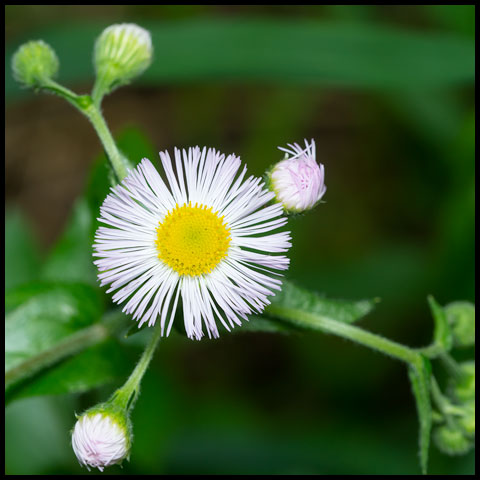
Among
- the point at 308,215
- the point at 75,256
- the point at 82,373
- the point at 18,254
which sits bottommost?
the point at 82,373

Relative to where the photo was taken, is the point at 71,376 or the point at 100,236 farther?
the point at 71,376

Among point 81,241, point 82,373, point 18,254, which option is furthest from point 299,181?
point 18,254

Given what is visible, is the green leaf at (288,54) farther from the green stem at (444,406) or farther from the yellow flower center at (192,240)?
the green stem at (444,406)

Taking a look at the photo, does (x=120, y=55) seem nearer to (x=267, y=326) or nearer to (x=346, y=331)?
(x=267, y=326)

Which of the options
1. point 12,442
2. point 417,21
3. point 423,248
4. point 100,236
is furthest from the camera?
point 417,21

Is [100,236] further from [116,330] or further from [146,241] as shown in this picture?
[116,330]

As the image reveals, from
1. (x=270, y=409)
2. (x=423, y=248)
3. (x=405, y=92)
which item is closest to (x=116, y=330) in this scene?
(x=270, y=409)

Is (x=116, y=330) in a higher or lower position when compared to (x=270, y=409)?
higher
